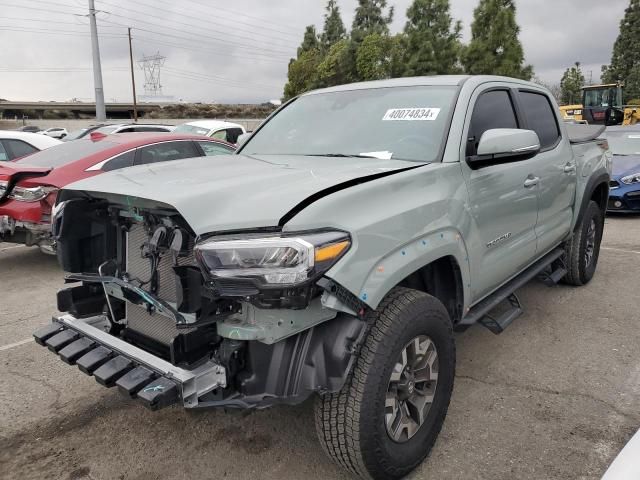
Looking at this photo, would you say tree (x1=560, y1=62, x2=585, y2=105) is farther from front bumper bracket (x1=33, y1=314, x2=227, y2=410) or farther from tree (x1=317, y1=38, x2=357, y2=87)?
front bumper bracket (x1=33, y1=314, x2=227, y2=410)

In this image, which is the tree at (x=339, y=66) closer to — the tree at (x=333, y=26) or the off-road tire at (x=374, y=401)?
the tree at (x=333, y=26)

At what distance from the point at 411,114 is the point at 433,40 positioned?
28.0 metres

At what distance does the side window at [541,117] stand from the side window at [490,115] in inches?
11.2

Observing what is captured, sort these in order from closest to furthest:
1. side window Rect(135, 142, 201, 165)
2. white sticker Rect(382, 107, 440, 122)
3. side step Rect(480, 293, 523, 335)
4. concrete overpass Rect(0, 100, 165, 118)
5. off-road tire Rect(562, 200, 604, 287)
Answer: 1. white sticker Rect(382, 107, 440, 122)
2. side step Rect(480, 293, 523, 335)
3. off-road tire Rect(562, 200, 604, 287)
4. side window Rect(135, 142, 201, 165)
5. concrete overpass Rect(0, 100, 165, 118)

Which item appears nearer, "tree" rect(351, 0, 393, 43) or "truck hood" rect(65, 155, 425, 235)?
"truck hood" rect(65, 155, 425, 235)

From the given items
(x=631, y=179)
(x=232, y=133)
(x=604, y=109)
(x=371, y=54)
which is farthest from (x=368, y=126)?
(x=371, y=54)

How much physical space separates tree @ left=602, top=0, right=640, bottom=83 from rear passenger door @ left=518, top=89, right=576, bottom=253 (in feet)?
186

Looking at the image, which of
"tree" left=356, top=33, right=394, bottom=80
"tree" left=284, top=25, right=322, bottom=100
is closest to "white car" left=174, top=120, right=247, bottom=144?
"tree" left=356, top=33, right=394, bottom=80

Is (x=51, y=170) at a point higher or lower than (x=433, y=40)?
lower

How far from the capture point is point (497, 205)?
10.3 ft

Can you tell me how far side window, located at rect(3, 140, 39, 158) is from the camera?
322 inches

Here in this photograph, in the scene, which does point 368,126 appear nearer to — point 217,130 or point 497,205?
point 497,205

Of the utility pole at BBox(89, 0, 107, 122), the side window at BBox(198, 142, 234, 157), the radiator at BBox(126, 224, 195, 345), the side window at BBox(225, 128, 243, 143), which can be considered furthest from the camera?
the utility pole at BBox(89, 0, 107, 122)

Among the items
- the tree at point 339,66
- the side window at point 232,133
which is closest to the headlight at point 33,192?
the side window at point 232,133
